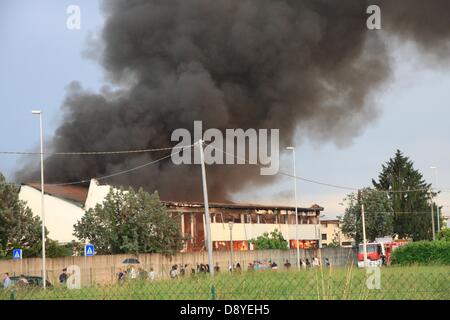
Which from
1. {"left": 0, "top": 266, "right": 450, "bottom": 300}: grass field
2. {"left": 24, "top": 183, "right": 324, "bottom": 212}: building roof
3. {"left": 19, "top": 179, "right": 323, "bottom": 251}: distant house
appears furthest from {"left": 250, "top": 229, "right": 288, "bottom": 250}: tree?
{"left": 0, "top": 266, "right": 450, "bottom": 300}: grass field

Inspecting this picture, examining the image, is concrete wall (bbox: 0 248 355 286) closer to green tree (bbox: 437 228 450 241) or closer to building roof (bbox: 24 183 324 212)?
green tree (bbox: 437 228 450 241)

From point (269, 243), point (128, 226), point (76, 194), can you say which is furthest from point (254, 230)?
point (128, 226)

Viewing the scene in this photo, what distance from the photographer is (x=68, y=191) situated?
183 ft

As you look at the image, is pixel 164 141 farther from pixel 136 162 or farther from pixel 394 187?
pixel 394 187

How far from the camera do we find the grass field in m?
8.82

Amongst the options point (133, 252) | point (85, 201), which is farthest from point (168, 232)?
point (85, 201)

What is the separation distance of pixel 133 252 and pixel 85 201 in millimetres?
13417

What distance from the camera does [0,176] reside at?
42.8 m

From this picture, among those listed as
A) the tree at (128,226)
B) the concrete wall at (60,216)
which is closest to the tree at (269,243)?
the concrete wall at (60,216)

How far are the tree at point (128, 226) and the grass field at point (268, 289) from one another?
102 feet

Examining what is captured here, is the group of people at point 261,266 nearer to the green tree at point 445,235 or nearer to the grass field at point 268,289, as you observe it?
the grass field at point 268,289

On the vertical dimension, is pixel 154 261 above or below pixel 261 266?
below

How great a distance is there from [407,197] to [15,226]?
4360cm

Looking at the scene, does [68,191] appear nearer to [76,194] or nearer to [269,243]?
[76,194]
